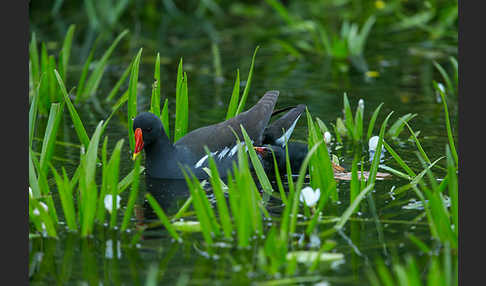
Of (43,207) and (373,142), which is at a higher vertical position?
(373,142)

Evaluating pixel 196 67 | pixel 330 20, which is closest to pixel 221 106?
pixel 196 67

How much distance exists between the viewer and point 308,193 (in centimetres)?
537

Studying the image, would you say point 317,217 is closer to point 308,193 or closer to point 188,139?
point 308,193

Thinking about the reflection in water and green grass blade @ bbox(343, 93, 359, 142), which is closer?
the reflection in water

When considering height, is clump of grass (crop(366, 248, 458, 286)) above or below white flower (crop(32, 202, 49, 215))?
below

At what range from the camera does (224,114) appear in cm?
874

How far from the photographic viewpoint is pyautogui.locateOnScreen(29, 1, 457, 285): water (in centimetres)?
473

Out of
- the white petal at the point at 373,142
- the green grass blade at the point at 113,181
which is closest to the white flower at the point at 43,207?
the green grass blade at the point at 113,181

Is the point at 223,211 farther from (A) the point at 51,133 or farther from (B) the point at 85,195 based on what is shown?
(A) the point at 51,133

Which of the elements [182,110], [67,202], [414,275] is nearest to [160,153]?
[182,110]

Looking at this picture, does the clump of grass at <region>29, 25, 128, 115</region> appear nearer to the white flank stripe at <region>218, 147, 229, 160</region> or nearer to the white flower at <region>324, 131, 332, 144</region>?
the white flank stripe at <region>218, 147, 229, 160</region>

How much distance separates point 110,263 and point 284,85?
5.62m

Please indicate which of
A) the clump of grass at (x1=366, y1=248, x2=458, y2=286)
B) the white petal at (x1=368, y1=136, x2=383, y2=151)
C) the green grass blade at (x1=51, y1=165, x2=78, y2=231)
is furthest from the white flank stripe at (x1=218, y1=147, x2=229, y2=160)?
the clump of grass at (x1=366, y1=248, x2=458, y2=286)

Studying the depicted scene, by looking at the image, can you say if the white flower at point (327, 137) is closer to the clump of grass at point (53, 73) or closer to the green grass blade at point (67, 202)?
the clump of grass at point (53, 73)
